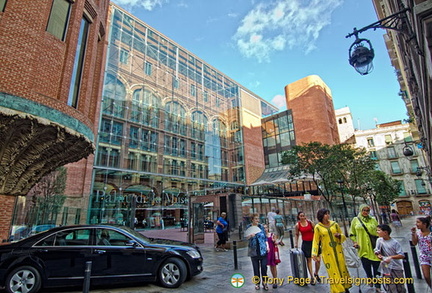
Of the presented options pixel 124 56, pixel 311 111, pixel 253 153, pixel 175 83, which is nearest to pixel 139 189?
pixel 124 56

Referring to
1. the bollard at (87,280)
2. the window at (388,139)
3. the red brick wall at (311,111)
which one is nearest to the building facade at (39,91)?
the bollard at (87,280)

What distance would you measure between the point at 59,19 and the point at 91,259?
29.0 ft

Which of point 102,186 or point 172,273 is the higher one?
point 102,186

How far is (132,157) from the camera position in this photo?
23.6 metres

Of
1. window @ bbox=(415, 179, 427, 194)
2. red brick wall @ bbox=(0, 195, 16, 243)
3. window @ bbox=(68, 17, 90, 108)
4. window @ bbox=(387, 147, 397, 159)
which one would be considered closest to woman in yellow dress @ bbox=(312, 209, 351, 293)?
window @ bbox=(68, 17, 90, 108)

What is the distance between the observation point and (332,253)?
4191 mm

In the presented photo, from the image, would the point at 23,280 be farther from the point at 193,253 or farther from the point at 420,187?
the point at 420,187

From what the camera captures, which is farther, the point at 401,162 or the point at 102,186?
the point at 401,162

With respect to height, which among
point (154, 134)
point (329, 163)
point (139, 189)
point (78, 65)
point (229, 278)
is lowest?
point (229, 278)

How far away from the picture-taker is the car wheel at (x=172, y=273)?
18.4 feet

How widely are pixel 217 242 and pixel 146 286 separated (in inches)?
230

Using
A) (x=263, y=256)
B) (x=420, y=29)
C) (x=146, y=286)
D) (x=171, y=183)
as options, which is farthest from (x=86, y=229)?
(x=171, y=183)

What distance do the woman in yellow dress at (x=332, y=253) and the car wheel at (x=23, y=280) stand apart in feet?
18.6

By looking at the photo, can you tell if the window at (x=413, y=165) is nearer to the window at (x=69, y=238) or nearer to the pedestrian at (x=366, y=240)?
the pedestrian at (x=366, y=240)
